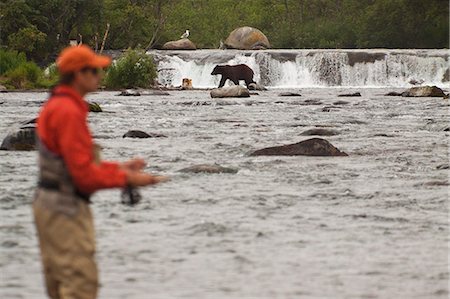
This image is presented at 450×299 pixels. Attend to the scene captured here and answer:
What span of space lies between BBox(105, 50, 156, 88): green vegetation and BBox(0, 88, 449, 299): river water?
925 inches

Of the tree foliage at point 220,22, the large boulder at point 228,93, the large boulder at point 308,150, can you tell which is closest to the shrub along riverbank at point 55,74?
the large boulder at point 228,93

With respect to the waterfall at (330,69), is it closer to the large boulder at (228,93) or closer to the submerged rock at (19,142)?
the large boulder at (228,93)

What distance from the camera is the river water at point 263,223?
8.27m

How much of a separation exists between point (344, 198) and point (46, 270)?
6969 millimetres

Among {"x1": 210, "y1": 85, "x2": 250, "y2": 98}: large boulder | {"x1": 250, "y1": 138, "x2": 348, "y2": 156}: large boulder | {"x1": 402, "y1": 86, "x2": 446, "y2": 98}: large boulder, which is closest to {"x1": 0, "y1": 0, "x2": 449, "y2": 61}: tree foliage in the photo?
{"x1": 210, "y1": 85, "x2": 250, "y2": 98}: large boulder

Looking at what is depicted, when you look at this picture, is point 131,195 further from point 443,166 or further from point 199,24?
point 199,24

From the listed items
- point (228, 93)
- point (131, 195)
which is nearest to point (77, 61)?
point (131, 195)

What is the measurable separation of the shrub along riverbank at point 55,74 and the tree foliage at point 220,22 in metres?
9.73

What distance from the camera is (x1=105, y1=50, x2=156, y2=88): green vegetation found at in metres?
45.1

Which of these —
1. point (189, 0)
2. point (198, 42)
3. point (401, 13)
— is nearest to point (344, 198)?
point (401, 13)

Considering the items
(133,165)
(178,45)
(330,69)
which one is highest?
(133,165)

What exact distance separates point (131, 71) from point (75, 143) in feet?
132

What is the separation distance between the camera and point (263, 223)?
11.0 meters

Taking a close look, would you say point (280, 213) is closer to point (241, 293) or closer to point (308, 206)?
point (308, 206)
